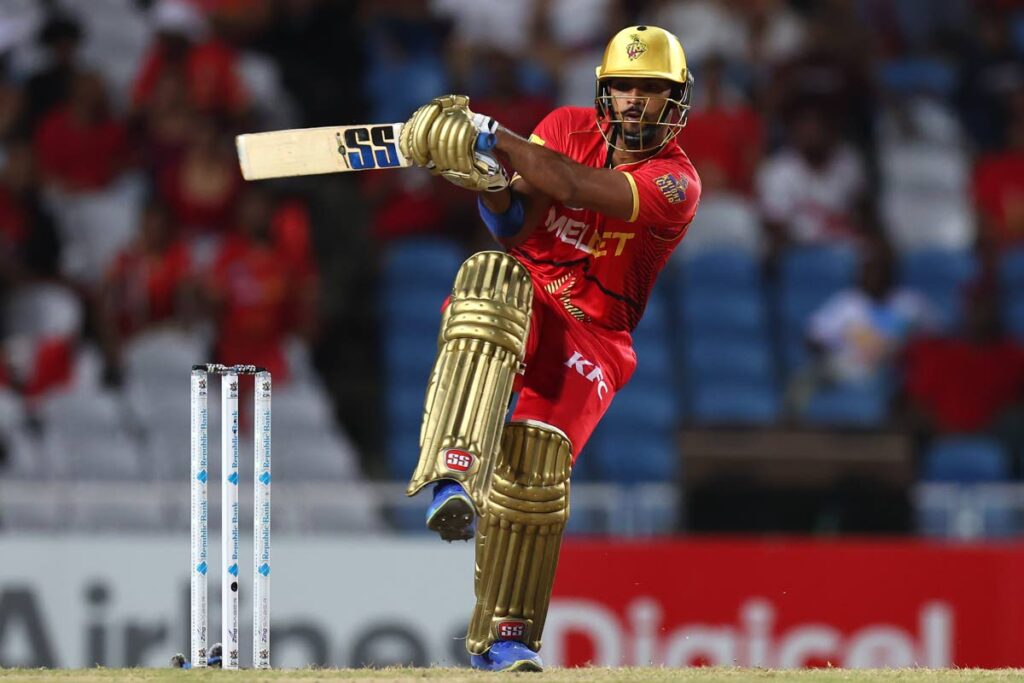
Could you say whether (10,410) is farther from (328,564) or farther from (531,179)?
(531,179)

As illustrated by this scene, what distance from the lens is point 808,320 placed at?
35.0ft

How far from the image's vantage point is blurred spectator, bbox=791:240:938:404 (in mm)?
10422

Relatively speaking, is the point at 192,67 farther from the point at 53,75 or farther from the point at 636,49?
the point at 636,49

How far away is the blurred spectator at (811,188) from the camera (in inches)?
441

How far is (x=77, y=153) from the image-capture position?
34.6ft

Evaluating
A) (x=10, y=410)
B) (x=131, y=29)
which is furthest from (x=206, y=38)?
(x=10, y=410)

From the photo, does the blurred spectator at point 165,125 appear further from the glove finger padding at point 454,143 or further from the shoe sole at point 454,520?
the shoe sole at point 454,520

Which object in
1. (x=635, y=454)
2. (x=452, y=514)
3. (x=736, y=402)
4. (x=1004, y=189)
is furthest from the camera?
(x=1004, y=189)

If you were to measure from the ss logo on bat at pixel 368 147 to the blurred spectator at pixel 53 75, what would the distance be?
5.70 metres

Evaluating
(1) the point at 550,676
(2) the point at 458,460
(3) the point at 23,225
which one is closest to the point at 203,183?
(3) the point at 23,225

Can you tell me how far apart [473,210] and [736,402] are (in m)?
1.84

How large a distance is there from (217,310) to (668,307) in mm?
2574

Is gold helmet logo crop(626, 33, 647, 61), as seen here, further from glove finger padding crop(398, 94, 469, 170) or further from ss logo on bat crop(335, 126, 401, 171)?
ss logo on bat crop(335, 126, 401, 171)

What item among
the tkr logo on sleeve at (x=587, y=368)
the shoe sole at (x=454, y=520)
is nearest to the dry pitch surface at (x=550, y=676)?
the shoe sole at (x=454, y=520)
